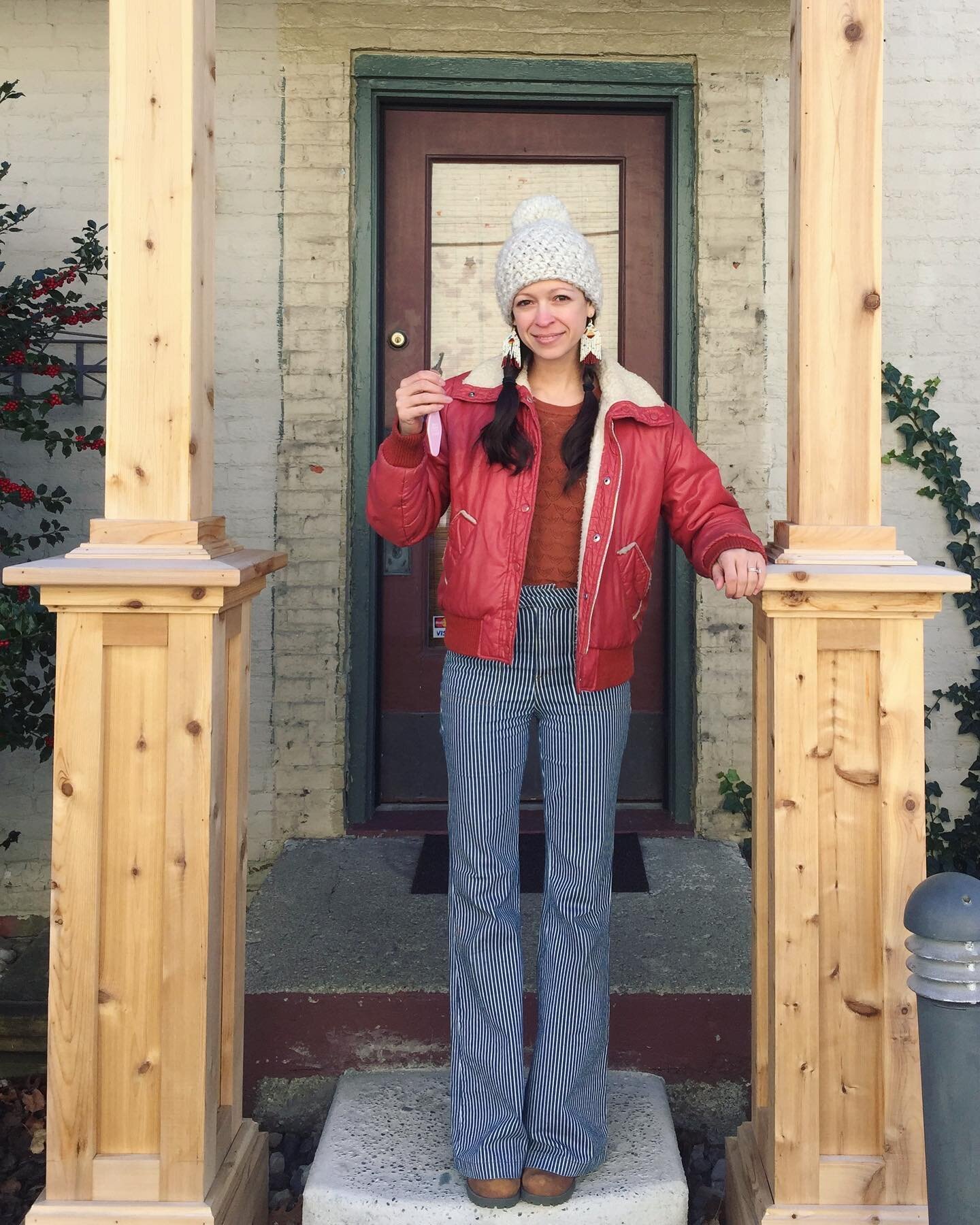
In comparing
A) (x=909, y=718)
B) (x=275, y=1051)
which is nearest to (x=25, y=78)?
(x=275, y=1051)

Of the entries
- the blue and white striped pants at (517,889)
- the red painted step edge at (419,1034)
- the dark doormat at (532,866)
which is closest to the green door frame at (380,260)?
the dark doormat at (532,866)

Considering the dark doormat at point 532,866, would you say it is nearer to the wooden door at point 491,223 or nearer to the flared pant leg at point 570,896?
the wooden door at point 491,223

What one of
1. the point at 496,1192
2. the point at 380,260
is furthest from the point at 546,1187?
the point at 380,260

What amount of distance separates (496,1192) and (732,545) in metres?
1.38

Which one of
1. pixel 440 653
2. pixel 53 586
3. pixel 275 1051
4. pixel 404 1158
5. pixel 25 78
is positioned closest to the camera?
pixel 53 586

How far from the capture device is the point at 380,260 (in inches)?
163

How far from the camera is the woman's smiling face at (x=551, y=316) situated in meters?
2.28

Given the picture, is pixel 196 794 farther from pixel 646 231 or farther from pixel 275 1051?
pixel 646 231

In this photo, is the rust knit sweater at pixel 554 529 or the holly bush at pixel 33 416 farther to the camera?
the holly bush at pixel 33 416

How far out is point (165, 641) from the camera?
230 centimetres

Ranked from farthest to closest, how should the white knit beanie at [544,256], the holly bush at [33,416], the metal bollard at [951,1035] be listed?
the holly bush at [33,416] < the white knit beanie at [544,256] < the metal bollard at [951,1035]

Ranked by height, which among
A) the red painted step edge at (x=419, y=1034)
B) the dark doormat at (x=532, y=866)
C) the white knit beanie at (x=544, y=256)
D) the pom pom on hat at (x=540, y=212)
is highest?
the pom pom on hat at (x=540, y=212)

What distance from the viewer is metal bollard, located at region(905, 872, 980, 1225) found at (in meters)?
1.94

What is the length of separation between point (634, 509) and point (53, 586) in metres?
1.15
